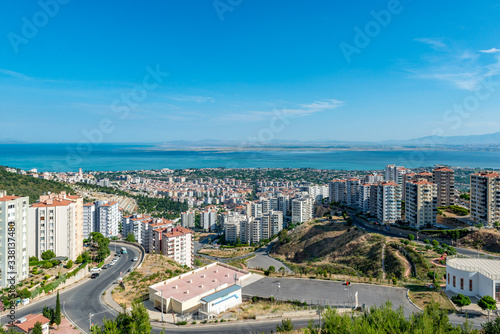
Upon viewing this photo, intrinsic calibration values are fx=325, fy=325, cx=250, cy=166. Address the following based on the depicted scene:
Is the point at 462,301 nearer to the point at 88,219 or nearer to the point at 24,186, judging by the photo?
the point at 88,219

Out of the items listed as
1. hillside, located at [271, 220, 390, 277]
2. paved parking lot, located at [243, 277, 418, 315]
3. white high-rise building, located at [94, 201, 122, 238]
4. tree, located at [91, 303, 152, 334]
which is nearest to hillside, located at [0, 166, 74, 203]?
white high-rise building, located at [94, 201, 122, 238]

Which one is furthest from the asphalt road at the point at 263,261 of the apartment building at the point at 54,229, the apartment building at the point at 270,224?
the apartment building at the point at 54,229

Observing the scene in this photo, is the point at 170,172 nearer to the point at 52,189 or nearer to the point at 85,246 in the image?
the point at 52,189

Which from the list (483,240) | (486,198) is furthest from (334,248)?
(486,198)

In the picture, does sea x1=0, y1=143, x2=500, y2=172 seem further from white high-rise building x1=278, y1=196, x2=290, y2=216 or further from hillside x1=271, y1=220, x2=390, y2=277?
hillside x1=271, y1=220, x2=390, y2=277

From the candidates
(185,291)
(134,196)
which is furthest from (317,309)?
(134,196)

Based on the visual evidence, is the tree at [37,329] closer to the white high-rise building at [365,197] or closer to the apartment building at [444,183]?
the white high-rise building at [365,197]
